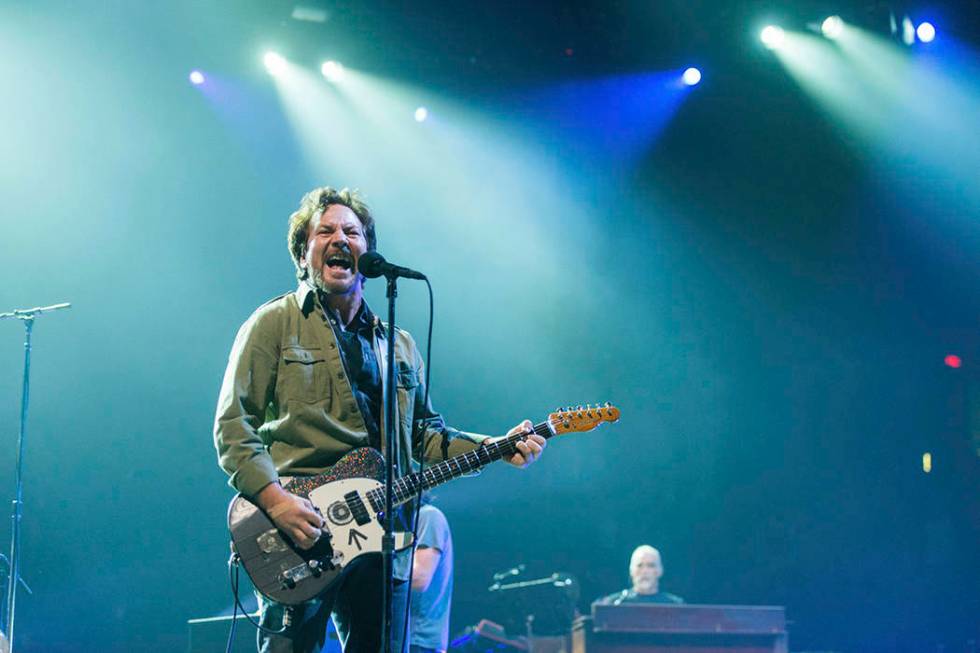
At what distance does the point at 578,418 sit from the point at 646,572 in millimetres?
5005

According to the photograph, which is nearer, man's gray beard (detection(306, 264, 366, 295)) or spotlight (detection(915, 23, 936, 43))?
man's gray beard (detection(306, 264, 366, 295))

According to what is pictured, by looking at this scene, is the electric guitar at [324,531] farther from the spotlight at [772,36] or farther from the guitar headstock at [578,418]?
the spotlight at [772,36]

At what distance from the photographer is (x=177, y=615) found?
8.84 m

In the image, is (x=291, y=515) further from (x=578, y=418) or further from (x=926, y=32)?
(x=926, y=32)

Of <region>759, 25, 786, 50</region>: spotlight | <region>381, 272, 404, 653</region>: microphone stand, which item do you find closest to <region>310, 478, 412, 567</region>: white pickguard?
<region>381, 272, 404, 653</region>: microphone stand

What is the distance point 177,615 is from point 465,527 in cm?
281

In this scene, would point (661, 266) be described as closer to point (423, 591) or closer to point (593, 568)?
point (593, 568)

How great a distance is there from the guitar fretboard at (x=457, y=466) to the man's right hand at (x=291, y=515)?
0.36 meters

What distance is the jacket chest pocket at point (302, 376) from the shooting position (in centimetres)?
347

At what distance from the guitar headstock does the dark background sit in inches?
218

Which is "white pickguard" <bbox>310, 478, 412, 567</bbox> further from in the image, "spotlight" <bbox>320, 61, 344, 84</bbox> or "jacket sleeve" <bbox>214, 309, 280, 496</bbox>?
"spotlight" <bbox>320, 61, 344, 84</bbox>

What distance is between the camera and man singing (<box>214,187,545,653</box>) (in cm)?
324

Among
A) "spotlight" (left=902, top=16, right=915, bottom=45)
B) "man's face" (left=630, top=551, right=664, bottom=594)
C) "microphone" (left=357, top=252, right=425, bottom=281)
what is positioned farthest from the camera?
"spotlight" (left=902, top=16, right=915, bottom=45)

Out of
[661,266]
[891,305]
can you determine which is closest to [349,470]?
[661,266]
